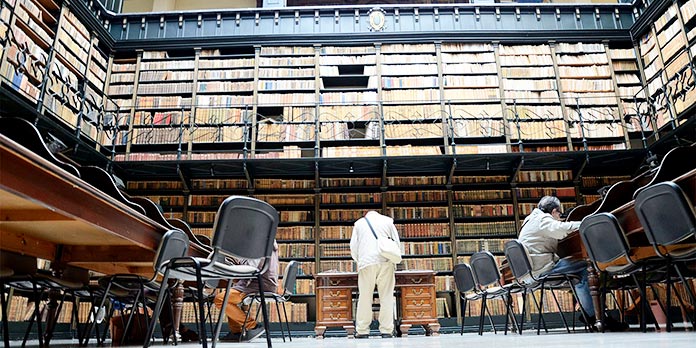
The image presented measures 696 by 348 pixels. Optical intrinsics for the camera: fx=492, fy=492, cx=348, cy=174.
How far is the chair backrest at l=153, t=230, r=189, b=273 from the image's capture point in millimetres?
2262

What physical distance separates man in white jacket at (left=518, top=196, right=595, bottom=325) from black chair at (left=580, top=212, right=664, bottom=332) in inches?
23.2

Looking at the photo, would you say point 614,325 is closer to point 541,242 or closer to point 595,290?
point 595,290

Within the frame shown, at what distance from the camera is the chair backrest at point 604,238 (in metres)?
2.68

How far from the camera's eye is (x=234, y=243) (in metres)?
2.00

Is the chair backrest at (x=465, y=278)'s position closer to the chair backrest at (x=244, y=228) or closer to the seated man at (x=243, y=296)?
the seated man at (x=243, y=296)

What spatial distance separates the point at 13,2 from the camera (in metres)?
6.07

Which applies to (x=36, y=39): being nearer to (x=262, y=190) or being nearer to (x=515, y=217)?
(x=262, y=190)

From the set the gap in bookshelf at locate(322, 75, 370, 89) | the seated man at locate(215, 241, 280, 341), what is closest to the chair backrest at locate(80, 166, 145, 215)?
the seated man at locate(215, 241, 280, 341)

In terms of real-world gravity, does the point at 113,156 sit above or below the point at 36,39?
below

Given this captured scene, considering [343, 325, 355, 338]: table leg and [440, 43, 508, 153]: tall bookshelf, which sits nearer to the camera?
[343, 325, 355, 338]: table leg

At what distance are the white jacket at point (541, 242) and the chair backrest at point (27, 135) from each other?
119 inches

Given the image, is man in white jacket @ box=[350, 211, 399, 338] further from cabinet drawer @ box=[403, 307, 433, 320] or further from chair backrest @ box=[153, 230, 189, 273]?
chair backrest @ box=[153, 230, 189, 273]

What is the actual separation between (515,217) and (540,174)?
863 mm

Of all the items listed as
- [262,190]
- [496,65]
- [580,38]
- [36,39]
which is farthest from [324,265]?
[580,38]
